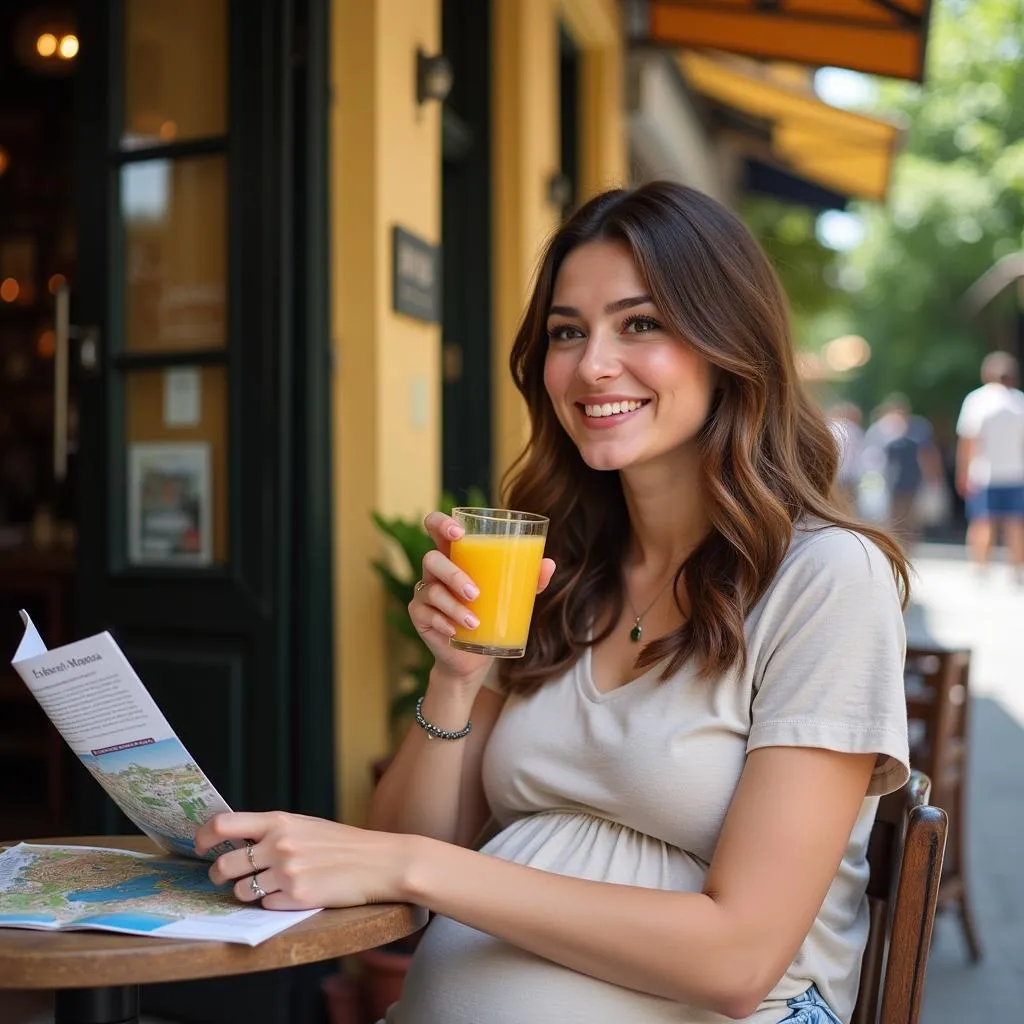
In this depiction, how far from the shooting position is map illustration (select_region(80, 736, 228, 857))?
1.25 m

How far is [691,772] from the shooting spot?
1452 mm

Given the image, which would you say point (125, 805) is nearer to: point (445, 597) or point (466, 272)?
point (445, 597)

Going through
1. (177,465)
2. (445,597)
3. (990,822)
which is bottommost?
(990,822)

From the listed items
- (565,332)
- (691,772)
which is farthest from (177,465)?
(691,772)

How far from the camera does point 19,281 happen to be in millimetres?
6828

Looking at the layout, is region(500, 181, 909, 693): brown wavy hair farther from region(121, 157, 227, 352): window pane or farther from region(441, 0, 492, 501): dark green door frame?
region(441, 0, 492, 501): dark green door frame

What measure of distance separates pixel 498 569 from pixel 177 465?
191cm

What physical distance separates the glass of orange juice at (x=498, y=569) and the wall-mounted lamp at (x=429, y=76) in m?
2.36

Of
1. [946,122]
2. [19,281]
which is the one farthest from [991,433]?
[946,122]

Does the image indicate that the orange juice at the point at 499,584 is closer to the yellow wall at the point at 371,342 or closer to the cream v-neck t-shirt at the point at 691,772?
the cream v-neck t-shirt at the point at 691,772

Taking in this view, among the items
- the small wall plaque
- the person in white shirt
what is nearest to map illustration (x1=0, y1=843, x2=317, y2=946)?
the small wall plaque

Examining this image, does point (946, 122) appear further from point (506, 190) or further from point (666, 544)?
point (666, 544)

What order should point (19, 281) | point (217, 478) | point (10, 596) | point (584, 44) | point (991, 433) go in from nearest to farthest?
point (217, 478), point (10, 596), point (584, 44), point (19, 281), point (991, 433)

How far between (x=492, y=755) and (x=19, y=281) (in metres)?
6.04
